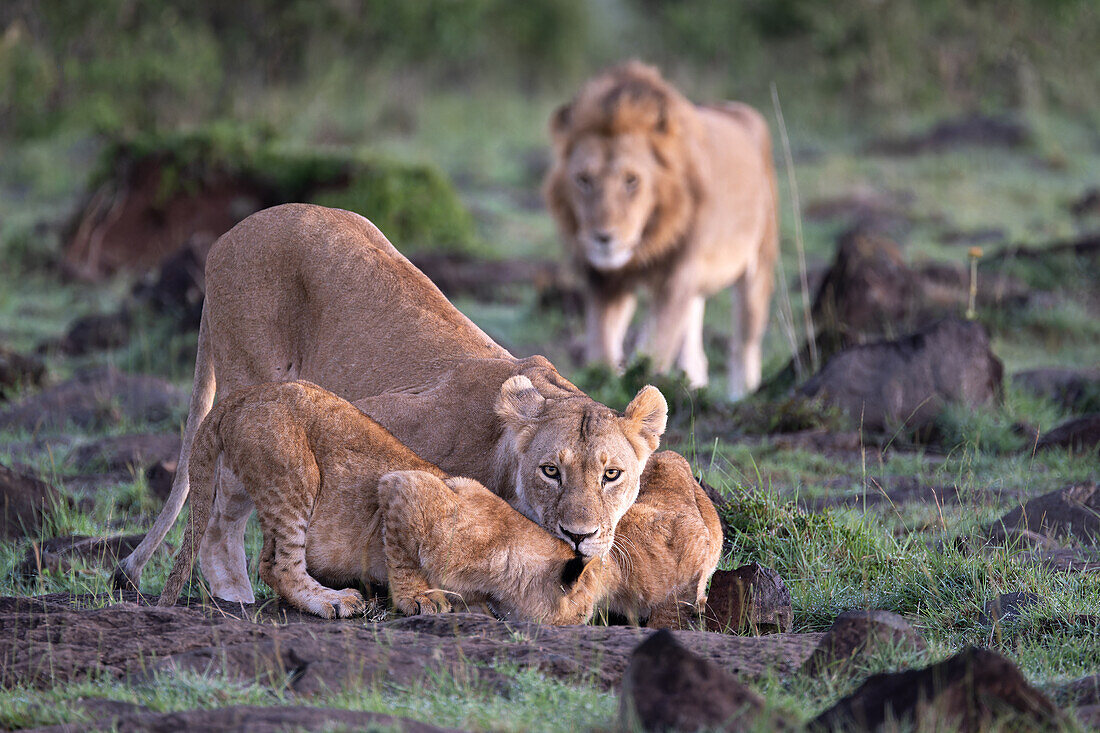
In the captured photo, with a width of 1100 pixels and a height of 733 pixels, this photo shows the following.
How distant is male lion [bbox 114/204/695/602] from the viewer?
480cm

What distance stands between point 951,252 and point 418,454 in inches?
442

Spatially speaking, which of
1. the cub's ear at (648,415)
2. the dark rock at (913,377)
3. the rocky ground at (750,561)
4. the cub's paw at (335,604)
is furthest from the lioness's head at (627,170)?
the cub's paw at (335,604)

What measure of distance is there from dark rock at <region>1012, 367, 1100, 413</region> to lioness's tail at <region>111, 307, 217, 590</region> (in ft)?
17.7

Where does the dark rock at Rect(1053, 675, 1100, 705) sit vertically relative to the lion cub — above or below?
below

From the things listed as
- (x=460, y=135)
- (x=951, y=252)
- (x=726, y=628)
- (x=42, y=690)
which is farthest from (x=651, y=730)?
(x=460, y=135)

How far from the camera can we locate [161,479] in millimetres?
6816

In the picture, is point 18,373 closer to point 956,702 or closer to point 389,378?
point 389,378

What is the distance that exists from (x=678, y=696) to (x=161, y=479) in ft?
13.7

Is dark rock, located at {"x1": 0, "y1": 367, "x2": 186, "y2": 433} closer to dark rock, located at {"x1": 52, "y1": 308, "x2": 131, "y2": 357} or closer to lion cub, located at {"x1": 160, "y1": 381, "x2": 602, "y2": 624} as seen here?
dark rock, located at {"x1": 52, "y1": 308, "x2": 131, "y2": 357}

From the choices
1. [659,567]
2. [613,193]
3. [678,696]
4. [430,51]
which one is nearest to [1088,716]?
[678,696]

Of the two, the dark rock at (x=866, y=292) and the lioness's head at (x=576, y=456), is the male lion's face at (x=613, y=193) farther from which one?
the lioness's head at (x=576, y=456)

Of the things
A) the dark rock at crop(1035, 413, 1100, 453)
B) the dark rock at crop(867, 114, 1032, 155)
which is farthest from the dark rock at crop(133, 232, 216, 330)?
the dark rock at crop(867, 114, 1032, 155)

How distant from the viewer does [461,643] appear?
13.6 feet

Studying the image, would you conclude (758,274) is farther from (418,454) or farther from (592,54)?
(592,54)
